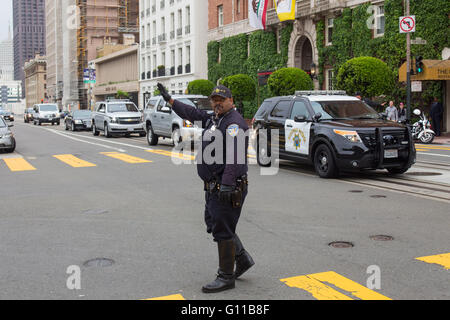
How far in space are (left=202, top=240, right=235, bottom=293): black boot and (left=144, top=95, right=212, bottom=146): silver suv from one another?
14161 mm

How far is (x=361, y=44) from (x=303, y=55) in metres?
7.68

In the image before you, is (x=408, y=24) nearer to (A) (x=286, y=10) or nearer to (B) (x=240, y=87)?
(A) (x=286, y=10)

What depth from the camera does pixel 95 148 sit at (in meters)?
21.2

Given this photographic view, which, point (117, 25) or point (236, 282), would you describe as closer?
point (236, 282)

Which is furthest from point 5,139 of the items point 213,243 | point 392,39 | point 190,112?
point 392,39

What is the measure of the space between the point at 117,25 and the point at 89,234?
99.4m

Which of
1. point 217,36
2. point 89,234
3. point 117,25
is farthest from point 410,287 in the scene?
point 117,25

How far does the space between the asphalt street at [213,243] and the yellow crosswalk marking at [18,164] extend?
7.31 feet

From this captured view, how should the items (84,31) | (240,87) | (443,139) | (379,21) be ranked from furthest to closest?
(84,31) < (240,87) < (379,21) < (443,139)

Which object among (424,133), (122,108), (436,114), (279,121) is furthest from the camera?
(122,108)

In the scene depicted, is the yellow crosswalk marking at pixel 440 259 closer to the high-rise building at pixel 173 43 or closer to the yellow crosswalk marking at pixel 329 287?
the yellow crosswalk marking at pixel 329 287

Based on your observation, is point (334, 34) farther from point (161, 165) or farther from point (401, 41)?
point (161, 165)

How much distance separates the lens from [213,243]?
6410 millimetres

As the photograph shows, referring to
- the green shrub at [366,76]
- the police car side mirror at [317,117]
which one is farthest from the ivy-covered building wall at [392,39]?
the police car side mirror at [317,117]
